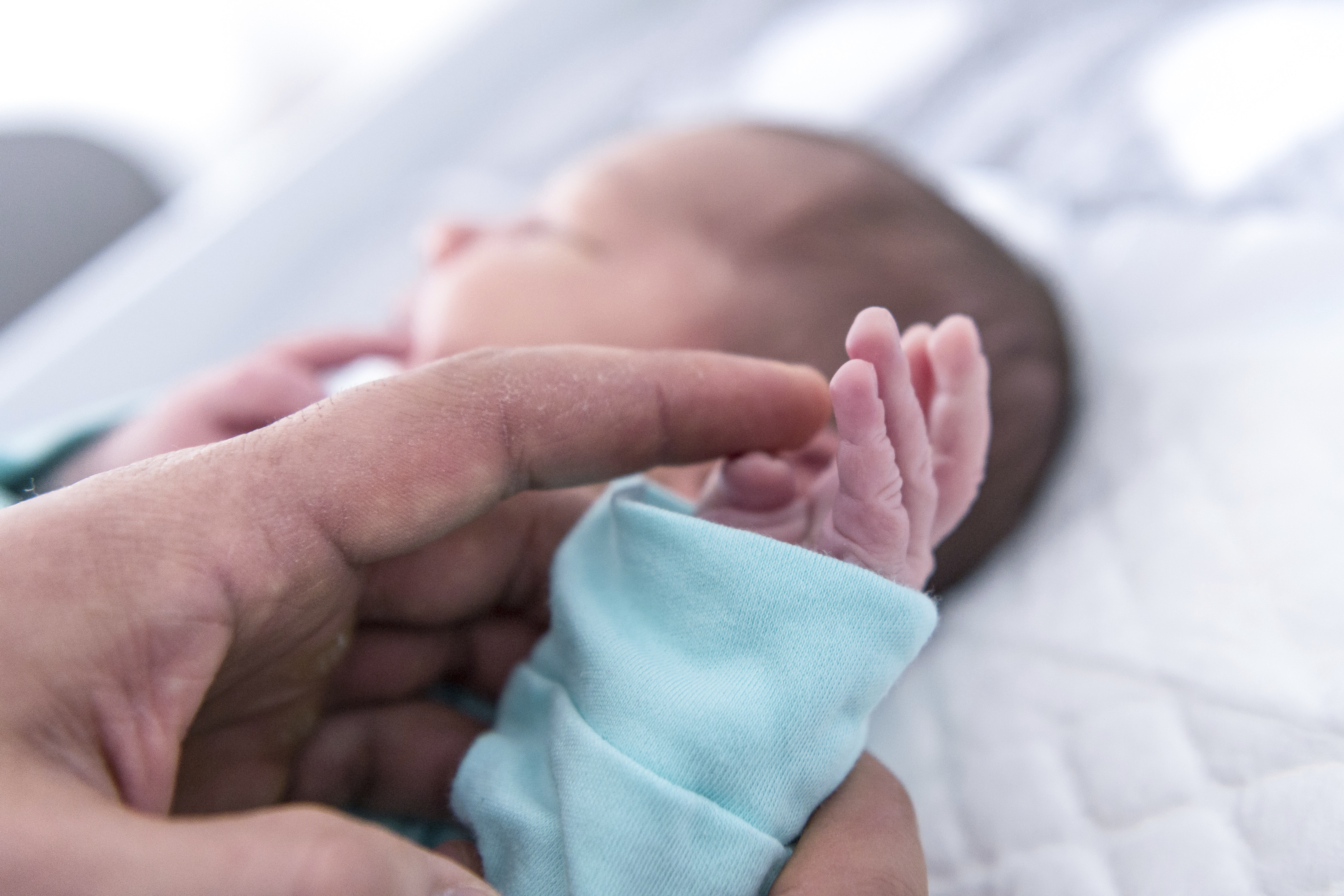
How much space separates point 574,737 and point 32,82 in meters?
1.76

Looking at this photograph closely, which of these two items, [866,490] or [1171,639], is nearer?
[866,490]

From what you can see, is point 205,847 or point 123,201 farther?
point 123,201

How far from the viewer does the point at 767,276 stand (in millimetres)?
659

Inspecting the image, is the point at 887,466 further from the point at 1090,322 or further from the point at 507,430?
the point at 1090,322

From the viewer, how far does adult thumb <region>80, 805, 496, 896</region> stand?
0.91 feet

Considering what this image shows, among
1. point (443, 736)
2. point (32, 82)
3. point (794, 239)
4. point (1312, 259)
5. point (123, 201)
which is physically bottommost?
point (1312, 259)

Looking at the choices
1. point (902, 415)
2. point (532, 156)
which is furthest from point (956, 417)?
point (532, 156)

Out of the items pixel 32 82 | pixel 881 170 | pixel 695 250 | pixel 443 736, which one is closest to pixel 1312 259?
pixel 881 170

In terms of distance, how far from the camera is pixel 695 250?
69 cm

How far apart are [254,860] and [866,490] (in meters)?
0.29

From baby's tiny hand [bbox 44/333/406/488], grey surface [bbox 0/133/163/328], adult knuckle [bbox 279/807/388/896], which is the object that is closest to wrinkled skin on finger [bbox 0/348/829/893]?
adult knuckle [bbox 279/807/388/896]

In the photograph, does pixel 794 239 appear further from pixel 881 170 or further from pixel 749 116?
pixel 749 116

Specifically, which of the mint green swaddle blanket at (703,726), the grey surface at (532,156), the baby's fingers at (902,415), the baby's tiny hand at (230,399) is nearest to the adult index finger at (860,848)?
the mint green swaddle blanket at (703,726)

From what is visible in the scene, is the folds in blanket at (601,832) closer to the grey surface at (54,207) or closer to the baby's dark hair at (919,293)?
the baby's dark hair at (919,293)
